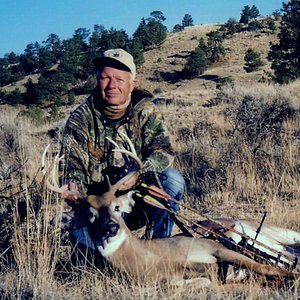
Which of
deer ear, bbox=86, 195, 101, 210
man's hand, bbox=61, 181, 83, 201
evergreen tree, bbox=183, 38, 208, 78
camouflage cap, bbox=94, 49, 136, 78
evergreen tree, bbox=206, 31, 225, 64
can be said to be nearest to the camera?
deer ear, bbox=86, 195, 101, 210

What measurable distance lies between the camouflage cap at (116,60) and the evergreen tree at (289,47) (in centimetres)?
1884

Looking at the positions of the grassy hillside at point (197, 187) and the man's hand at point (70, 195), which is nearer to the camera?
the grassy hillside at point (197, 187)

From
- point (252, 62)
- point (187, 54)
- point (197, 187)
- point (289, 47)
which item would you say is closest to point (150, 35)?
point (187, 54)

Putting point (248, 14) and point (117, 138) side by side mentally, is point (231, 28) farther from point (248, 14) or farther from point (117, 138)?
point (117, 138)

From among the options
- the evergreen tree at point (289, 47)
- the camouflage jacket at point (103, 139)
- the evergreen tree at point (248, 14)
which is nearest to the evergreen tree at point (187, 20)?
the evergreen tree at point (248, 14)

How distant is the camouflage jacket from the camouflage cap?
0.93ft

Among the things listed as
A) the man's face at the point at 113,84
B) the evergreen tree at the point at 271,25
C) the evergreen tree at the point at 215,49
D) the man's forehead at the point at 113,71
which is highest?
the evergreen tree at the point at 271,25

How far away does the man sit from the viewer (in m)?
4.87

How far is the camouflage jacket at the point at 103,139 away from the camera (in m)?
4.93

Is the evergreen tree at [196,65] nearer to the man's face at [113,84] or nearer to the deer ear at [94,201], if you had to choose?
the man's face at [113,84]

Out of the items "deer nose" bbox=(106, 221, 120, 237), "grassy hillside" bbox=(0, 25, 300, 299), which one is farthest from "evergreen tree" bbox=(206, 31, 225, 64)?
"deer nose" bbox=(106, 221, 120, 237)

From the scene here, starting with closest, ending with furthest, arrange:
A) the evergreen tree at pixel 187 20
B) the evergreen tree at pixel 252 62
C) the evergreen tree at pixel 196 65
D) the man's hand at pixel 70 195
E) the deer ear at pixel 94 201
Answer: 1. the deer ear at pixel 94 201
2. the man's hand at pixel 70 195
3. the evergreen tree at pixel 252 62
4. the evergreen tree at pixel 196 65
5. the evergreen tree at pixel 187 20

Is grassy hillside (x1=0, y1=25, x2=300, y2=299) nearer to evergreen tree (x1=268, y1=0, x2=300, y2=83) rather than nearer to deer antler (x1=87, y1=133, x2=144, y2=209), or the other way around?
deer antler (x1=87, y1=133, x2=144, y2=209)

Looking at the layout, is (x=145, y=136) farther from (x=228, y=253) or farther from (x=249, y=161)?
(x=249, y=161)
